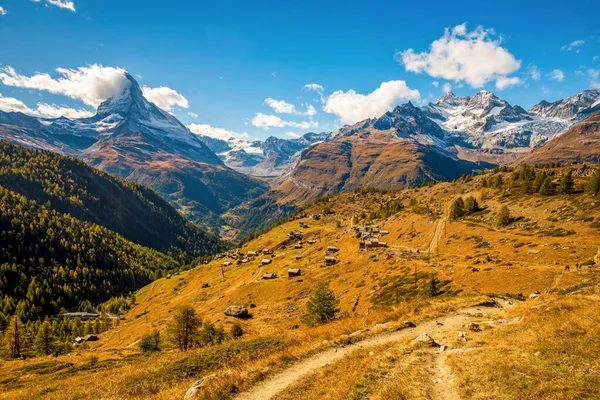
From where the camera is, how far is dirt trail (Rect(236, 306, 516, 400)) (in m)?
20.8

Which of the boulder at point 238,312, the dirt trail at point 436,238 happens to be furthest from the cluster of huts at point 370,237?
the boulder at point 238,312

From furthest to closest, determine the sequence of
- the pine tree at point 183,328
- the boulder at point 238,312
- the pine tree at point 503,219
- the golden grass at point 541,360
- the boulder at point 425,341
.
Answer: the pine tree at point 503,219 < the boulder at point 238,312 < the pine tree at point 183,328 < the boulder at point 425,341 < the golden grass at point 541,360

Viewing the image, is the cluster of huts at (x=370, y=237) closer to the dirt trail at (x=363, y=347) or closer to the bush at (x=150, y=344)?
the bush at (x=150, y=344)

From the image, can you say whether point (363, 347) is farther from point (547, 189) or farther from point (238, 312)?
point (547, 189)

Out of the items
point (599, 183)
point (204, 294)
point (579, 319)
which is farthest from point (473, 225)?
point (204, 294)

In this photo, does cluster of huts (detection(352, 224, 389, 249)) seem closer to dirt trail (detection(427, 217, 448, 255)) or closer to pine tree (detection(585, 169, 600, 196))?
dirt trail (detection(427, 217, 448, 255))

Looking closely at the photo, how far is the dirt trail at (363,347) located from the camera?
20.8 m

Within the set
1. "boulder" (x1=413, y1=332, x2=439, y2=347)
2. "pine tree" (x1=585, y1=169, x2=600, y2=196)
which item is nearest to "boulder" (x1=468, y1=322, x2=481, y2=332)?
"boulder" (x1=413, y1=332, x2=439, y2=347)

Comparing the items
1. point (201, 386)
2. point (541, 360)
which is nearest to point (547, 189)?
point (541, 360)

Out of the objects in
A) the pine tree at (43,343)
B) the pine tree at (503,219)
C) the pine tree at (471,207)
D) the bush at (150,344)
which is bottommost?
the pine tree at (43,343)

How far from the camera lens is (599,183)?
103 metres

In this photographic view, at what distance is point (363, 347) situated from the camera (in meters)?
27.8

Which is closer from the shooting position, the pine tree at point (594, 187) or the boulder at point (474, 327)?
the boulder at point (474, 327)

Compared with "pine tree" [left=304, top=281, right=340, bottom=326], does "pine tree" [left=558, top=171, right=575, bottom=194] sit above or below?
above
